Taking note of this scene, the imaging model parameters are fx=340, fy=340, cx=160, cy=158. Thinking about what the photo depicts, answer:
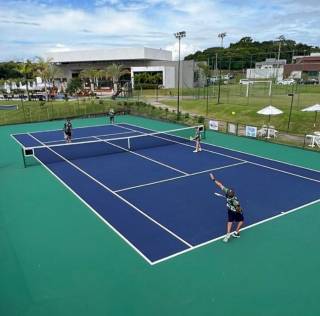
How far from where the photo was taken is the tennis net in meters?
22.0

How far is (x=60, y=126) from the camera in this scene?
113ft

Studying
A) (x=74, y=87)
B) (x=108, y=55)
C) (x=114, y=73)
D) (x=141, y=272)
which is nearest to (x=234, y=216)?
(x=141, y=272)

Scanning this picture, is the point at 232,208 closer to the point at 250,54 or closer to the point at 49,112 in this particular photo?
the point at 49,112

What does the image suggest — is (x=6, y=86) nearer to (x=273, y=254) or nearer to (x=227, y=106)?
(x=227, y=106)

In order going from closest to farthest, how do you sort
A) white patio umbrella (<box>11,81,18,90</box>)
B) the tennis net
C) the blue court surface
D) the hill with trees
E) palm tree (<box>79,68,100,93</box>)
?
1. the blue court surface
2. the tennis net
3. the hill with trees
4. palm tree (<box>79,68,100,93</box>)
5. white patio umbrella (<box>11,81,18,90</box>)

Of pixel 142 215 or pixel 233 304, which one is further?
pixel 142 215

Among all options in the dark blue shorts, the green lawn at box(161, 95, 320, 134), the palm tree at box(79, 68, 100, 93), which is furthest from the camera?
the palm tree at box(79, 68, 100, 93)

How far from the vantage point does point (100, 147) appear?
80.1ft

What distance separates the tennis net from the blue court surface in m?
0.07

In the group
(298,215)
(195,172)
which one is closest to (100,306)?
(298,215)

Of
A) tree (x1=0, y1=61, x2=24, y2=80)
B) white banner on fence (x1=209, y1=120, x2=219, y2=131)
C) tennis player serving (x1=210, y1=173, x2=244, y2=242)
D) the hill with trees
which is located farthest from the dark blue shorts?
tree (x1=0, y1=61, x2=24, y2=80)

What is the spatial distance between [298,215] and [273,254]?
3288mm

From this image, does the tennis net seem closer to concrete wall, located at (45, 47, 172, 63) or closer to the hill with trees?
the hill with trees

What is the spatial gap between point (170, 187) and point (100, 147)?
10.1 m
